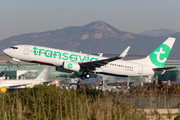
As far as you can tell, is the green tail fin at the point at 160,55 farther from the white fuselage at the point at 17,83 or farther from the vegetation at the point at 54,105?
the vegetation at the point at 54,105

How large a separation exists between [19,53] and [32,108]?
1934cm

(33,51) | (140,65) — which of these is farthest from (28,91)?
(140,65)

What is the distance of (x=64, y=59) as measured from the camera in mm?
36844

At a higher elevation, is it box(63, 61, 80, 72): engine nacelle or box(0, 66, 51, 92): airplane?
box(63, 61, 80, 72): engine nacelle

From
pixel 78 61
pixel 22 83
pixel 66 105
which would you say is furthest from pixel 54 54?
pixel 66 105

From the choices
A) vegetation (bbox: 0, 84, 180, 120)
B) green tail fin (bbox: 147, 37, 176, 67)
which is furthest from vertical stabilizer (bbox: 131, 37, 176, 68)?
vegetation (bbox: 0, 84, 180, 120)

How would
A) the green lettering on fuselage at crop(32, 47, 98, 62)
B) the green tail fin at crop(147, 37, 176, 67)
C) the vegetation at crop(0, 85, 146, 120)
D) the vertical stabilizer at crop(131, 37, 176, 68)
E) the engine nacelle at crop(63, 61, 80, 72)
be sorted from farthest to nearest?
the green tail fin at crop(147, 37, 176, 67), the vertical stabilizer at crop(131, 37, 176, 68), the engine nacelle at crop(63, 61, 80, 72), the green lettering on fuselage at crop(32, 47, 98, 62), the vegetation at crop(0, 85, 146, 120)

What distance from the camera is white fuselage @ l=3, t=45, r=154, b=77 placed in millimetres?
36250

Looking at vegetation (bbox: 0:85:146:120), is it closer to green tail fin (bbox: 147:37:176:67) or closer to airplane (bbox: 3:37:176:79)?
airplane (bbox: 3:37:176:79)

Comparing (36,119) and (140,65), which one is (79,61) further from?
(36,119)

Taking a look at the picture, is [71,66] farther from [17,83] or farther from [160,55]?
[17,83]

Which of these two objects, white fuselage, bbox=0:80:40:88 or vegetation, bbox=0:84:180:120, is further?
white fuselage, bbox=0:80:40:88

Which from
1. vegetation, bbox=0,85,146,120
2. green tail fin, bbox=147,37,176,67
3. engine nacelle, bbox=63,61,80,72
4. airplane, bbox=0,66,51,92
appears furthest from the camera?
airplane, bbox=0,66,51,92

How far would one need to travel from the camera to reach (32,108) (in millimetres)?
18500
